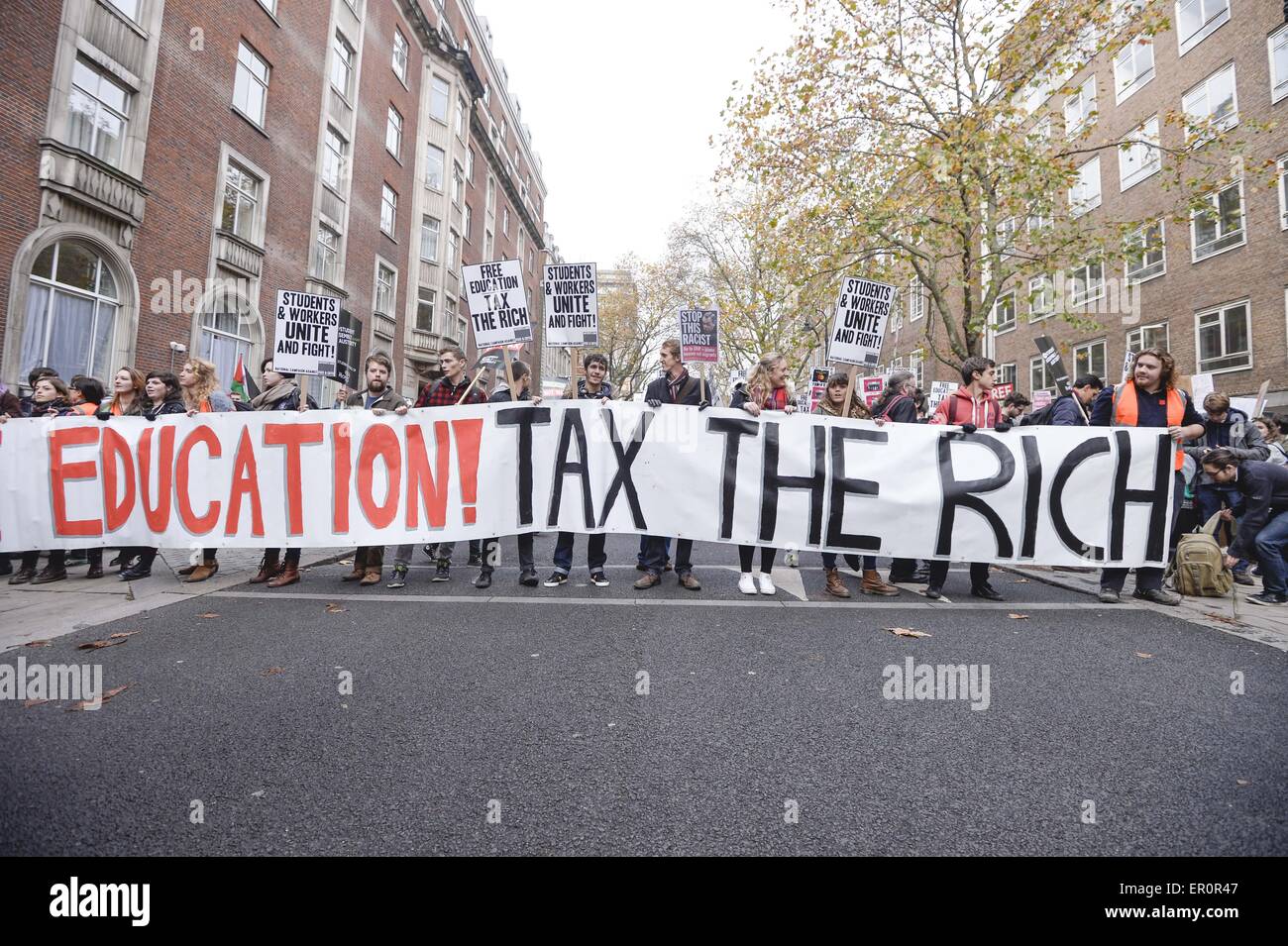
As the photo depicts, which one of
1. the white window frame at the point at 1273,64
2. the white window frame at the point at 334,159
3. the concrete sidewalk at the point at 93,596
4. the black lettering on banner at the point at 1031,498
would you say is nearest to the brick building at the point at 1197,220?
the white window frame at the point at 1273,64

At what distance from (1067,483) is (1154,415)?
3.62ft

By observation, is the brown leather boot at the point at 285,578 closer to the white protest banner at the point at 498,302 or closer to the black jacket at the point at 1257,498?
the white protest banner at the point at 498,302

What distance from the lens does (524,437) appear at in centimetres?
590

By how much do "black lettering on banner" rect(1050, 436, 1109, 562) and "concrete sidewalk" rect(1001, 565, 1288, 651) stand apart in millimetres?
507

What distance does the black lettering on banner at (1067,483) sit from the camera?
5.56m

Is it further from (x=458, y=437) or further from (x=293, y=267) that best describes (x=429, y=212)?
(x=458, y=437)

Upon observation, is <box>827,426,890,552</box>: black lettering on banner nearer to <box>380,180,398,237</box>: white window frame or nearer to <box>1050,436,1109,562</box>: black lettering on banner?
<box>1050,436,1109,562</box>: black lettering on banner

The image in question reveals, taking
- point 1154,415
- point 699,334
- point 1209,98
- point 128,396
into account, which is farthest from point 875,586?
point 1209,98

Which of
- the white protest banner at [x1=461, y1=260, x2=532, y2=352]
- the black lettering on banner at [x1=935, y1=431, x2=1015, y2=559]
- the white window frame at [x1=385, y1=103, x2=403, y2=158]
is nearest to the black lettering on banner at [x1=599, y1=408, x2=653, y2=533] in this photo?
the white protest banner at [x1=461, y1=260, x2=532, y2=352]

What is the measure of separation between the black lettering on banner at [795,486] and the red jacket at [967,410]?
143cm

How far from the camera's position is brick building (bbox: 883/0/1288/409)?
1678 cm

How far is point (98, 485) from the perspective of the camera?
619 cm
